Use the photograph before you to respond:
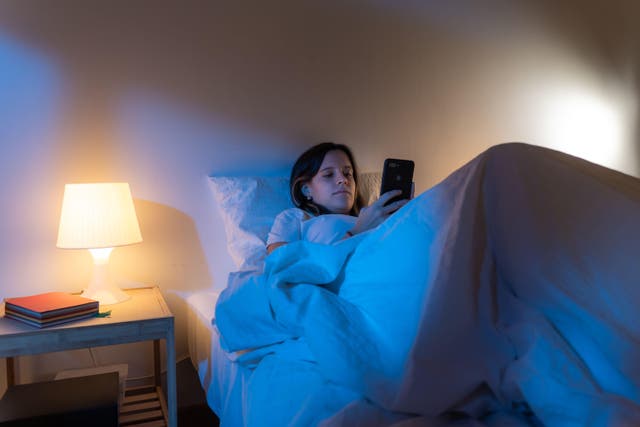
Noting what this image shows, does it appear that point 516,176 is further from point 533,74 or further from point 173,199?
point 533,74

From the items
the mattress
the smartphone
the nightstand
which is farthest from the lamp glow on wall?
the smartphone

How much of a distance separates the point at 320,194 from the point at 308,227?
0.32 m

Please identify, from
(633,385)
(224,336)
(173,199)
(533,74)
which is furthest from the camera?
(533,74)

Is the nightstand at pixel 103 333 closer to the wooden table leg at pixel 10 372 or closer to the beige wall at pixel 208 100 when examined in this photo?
the wooden table leg at pixel 10 372

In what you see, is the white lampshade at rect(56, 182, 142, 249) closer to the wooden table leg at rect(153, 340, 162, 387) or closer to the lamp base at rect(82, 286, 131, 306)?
the lamp base at rect(82, 286, 131, 306)

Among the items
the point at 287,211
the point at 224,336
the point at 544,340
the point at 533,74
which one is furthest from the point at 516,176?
the point at 533,74

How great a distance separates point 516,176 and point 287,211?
1022mm

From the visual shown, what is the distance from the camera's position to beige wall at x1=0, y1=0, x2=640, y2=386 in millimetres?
1679

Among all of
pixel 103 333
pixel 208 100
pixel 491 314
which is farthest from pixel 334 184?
pixel 491 314

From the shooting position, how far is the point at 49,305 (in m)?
1.39

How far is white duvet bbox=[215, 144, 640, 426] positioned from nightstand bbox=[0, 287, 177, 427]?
0.49m

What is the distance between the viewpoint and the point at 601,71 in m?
2.95

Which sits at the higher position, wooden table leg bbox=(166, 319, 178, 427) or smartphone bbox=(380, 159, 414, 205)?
smartphone bbox=(380, 159, 414, 205)

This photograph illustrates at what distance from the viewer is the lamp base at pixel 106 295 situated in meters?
1.57
